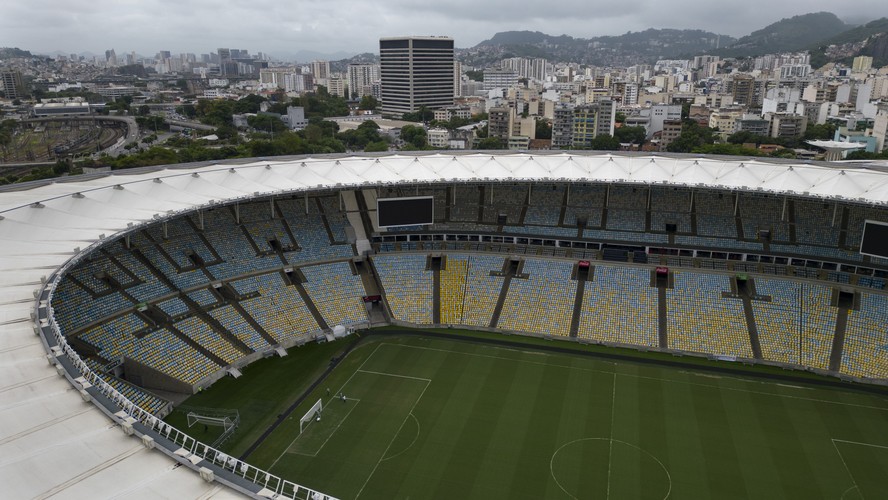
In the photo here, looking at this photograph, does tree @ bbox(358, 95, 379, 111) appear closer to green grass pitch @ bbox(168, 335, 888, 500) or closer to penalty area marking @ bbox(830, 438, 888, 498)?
green grass pitch @ bbox(168, 335, 888, 500)

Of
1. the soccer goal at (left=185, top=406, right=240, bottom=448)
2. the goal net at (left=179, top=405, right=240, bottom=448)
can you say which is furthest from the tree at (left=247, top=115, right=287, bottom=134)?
the soccer goal at (left=185, top=406, right=240, bottom=448)

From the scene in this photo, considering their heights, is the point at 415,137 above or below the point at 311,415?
above

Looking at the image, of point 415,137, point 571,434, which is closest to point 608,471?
point 571,434

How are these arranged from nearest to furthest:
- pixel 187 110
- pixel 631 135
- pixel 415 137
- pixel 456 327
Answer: pixel 456 327, pixel 415 137, pixel 631 135, pixel 187 110

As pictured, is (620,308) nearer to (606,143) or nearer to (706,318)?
(706,318)

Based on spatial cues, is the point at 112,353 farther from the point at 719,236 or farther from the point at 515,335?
the point at 719,236

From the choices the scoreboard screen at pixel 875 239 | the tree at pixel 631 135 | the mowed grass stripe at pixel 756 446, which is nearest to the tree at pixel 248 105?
the tree at pixel 631 135

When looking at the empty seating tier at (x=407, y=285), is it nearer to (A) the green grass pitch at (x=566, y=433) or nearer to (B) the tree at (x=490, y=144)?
(A) the green grass pitch at (x=566, y=433)

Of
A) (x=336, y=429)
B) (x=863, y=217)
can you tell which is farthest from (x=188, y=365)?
(x=863, y=217)
